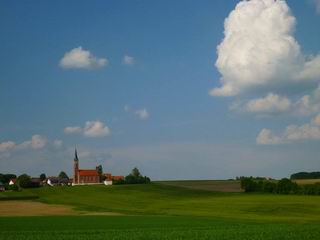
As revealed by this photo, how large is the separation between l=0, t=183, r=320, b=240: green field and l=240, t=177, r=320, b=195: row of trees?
1301cm

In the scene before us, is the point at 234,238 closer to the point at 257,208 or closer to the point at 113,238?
the point at 113,238

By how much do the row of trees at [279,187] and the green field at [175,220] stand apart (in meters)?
13.0

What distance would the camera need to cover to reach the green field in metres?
32.0

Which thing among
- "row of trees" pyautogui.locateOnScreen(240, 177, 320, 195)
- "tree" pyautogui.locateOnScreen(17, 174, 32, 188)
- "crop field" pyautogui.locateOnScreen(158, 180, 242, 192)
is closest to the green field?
"crop field" pyautogui.locateOnScreen(158, 180, 242, 192)

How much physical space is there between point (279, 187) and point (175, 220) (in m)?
74.7

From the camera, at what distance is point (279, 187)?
118m

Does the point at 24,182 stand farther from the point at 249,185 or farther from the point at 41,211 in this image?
the point at 41,211

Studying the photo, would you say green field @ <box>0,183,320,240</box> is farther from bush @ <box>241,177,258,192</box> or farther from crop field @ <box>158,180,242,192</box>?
bush @ <box>241,177,258,192</box>

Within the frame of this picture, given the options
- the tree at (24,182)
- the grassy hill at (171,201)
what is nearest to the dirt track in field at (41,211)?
the grassy hill at (171,201)

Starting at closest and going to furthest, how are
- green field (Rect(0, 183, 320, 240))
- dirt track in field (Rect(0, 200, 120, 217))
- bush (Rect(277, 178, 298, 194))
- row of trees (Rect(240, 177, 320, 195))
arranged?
1. green field (Rect(0, 183, 320, 240))
2. dirt track in field (Rect(0, 200, 120, 217))
3. row of trees (Rect(240, 177, 320, 195))
4. bush (Rect(277, 178, 298, 194))

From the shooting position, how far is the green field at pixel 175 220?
32.0 m

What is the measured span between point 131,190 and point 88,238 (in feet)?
341

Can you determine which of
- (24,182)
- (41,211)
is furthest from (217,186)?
(41,211)

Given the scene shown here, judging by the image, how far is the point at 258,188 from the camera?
411ft
